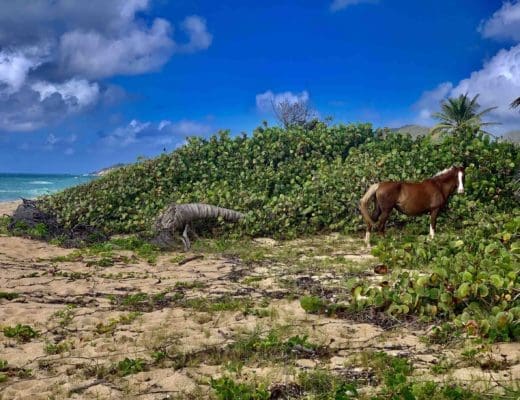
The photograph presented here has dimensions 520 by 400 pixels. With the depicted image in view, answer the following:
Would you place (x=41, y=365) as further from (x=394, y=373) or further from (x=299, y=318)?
(x=394, y=373)

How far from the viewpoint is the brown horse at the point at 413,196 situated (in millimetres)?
11695

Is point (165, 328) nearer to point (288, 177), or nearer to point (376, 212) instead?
point (376, 212)

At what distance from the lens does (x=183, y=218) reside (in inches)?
519

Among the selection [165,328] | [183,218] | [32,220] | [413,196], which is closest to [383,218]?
[413,196]

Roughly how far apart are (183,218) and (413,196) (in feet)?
19.3

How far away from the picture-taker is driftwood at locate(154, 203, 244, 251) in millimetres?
12859

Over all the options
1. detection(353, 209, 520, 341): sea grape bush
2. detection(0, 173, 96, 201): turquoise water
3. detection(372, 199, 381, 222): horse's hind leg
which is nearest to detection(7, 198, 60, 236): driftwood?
detection(0, 173, 96, 201): turquoise water

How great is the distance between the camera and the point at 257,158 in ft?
59.9

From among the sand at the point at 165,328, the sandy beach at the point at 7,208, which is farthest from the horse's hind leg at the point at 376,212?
the sandy beach at the point at 7,208

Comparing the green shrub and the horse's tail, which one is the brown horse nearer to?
the horse's tail

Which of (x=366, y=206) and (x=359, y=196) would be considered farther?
(x=359, y=196)

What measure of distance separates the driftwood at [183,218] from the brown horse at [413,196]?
3.99 meters

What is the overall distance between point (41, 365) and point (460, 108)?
44.0m

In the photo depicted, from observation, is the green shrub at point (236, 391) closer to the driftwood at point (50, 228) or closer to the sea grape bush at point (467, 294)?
the sea grape bush at point (467, 294)
